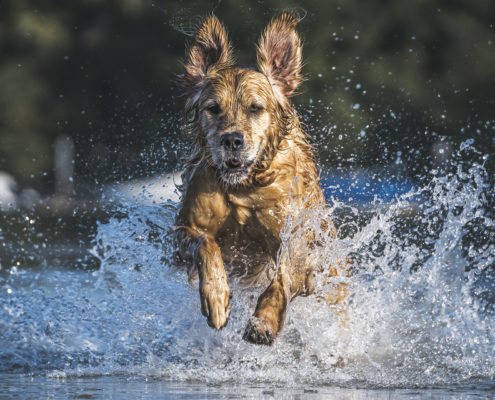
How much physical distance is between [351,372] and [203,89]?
1757 millimetres

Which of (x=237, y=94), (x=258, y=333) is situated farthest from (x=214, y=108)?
(x=258, y=333)

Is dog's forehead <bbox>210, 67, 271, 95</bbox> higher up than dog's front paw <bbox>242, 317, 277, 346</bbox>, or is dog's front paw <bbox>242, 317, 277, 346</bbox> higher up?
dog's forehead <bbox>210, 67, 271, 95</bbox>

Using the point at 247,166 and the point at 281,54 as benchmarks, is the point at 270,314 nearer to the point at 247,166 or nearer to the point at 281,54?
the point at 247,166

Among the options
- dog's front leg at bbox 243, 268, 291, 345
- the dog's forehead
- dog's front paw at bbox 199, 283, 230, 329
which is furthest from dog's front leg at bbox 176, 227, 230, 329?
the dog's forehead

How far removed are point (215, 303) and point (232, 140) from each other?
890 millimetres

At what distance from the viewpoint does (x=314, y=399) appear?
4.12 metres

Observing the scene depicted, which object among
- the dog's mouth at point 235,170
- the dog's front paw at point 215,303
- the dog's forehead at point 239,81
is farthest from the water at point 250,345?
the dog's forehead at point 239,81

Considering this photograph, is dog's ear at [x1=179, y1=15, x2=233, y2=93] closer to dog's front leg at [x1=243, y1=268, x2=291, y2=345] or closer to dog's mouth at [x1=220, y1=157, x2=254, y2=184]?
dog's mouth at [x1=220, y1=157, x2=254, y2=184]

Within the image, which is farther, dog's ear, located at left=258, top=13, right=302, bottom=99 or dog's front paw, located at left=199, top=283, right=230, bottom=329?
dog's ear, located at left=258, top=13, right=302, bottom=99

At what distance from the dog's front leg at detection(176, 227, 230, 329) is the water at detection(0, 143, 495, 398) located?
0.99 feet

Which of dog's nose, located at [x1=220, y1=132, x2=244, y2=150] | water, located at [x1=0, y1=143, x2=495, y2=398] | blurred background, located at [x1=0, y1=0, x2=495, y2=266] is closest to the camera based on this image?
water, located at [x1=0, y1=143, x2=495, y2=398]

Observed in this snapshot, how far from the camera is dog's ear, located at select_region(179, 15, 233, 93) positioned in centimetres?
557

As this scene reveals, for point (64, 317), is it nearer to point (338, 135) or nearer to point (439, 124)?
point (338, 135)

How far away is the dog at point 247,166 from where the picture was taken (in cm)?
517
